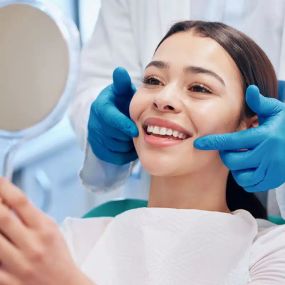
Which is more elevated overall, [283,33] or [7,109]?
[283,33]

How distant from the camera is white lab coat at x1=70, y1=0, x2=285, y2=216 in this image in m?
1.48

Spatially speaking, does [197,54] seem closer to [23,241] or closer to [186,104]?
[186,104]

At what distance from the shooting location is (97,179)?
63.0 inches

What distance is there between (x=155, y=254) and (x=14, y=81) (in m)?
0.58

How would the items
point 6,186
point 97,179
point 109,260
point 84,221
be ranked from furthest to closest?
point 97,179
point 84,221
point 109,260
point 6,186

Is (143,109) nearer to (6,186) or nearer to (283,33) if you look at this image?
(283,33)

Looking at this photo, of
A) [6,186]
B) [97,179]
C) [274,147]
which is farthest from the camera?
[97,179]

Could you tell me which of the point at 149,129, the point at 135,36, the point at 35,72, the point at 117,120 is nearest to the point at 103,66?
the point at 135,36

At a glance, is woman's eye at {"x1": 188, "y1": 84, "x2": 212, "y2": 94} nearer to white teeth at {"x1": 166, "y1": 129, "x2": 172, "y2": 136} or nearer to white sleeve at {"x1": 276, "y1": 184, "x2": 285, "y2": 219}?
white teeth at {"x1": 166, "y1": 129, "x2": 172, "y2": 136}

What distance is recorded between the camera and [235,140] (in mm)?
1137

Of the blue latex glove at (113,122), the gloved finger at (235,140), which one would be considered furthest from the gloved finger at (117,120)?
the gloved finger at (235,140)

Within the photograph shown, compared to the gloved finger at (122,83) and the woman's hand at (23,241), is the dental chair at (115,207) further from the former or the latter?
the woman's hand at (23,241)

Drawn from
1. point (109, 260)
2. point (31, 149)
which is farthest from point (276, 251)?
point (31, 149)

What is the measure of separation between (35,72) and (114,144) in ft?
0.90
